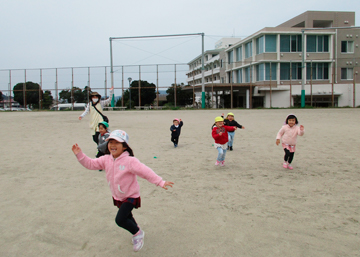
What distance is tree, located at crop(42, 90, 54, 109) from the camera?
124ft

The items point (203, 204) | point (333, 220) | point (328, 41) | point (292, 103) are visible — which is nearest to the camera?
point (333, 220)

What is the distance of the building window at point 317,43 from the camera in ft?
132

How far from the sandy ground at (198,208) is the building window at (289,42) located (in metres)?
34.5

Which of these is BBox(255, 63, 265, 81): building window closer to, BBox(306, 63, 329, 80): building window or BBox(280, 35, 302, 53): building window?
BBox(280, 35, 302, 53): building window

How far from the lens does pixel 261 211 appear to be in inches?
163

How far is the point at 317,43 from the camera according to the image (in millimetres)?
40312

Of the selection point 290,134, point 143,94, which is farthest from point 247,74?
point 290,134

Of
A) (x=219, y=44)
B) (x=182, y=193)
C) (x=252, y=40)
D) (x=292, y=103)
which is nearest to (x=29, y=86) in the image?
(x=252, y=40)

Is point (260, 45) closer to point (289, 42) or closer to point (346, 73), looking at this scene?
point (289, 42)

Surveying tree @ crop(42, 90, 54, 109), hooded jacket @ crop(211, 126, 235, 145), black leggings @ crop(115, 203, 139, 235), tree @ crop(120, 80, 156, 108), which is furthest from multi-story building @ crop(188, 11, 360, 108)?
black leggings @ crop(115, 203, 139, 235)

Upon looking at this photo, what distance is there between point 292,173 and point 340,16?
43894 millimetres

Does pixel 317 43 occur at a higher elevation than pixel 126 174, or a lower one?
higher

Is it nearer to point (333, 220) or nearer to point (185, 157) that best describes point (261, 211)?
point (333, 220)

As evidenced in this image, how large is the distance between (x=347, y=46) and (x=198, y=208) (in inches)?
1754
